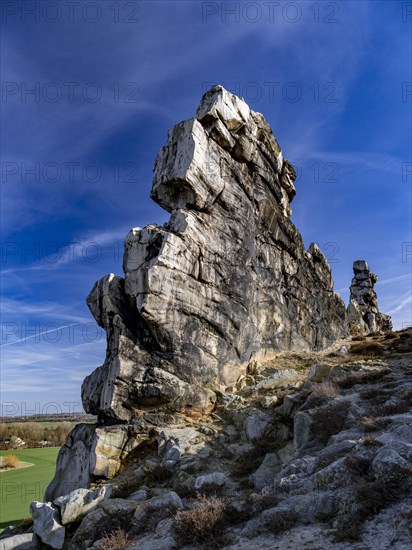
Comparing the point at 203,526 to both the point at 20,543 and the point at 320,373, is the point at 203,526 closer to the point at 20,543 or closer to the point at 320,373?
the point at 20,543

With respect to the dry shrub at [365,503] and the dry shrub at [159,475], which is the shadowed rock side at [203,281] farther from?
the dry shrub at [365,503]

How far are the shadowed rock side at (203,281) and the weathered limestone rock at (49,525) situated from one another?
19.2ft

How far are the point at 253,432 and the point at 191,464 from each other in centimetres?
361

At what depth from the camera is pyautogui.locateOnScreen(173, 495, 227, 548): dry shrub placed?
9.57 meters

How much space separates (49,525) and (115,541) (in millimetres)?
4395

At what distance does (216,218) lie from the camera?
26.9m

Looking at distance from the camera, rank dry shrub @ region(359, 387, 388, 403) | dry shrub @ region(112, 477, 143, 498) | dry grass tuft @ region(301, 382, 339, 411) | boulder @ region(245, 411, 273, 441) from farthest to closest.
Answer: boulder @ region(245, 411, 273, 441), dry grass tuft @ region(301, 382, 339, 411), dry shrub @ region(359, 387, 388, 403), dry shrub @ region(112, 477, 143, 498)

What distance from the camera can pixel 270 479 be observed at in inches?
526

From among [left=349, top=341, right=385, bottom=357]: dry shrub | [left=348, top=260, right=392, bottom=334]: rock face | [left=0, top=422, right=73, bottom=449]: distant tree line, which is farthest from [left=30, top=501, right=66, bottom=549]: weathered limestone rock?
[left=0, top=422, right=73, bottom=449]: distant tree line

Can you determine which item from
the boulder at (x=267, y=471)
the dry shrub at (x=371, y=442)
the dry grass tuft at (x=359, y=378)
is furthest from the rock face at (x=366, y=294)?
the dry shrub at (x=371, y=442)

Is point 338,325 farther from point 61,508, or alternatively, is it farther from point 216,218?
point 61,508

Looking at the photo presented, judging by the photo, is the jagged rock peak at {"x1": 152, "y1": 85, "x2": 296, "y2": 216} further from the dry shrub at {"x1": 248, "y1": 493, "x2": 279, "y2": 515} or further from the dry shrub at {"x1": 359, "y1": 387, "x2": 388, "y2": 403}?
the dry shrub at {"x1": 248, "y1": 493, "x2": 279, "y2": 515}

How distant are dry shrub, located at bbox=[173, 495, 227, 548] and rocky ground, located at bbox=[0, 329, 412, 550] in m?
0.03

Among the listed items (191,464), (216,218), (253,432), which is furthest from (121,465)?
(216,218)
